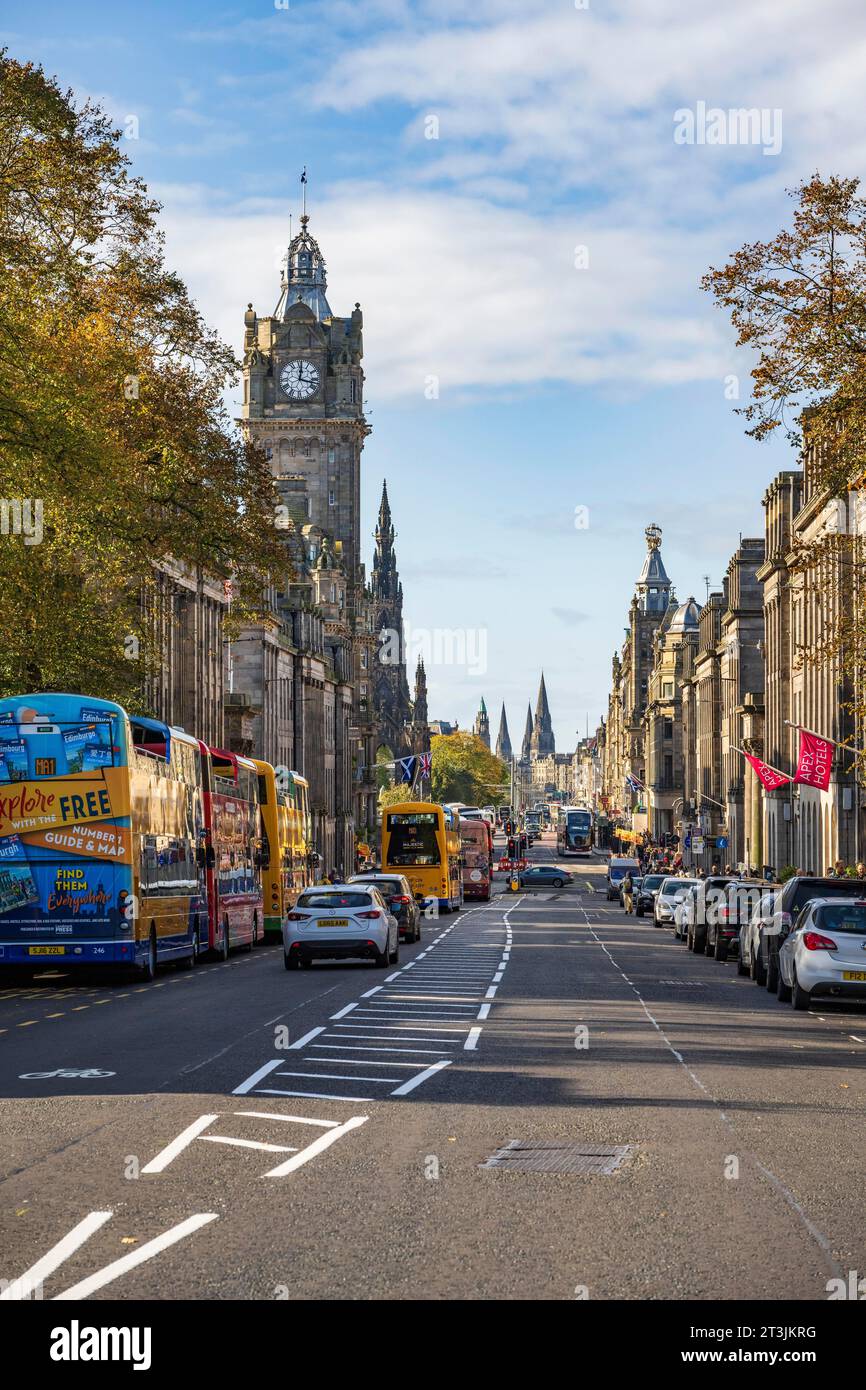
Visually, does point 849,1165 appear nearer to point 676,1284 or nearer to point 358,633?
point 676,1284

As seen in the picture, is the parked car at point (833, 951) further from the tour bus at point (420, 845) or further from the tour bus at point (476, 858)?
the tour bus at point (476, 858)

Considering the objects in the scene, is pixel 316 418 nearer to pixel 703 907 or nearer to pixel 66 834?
pixel 703 907

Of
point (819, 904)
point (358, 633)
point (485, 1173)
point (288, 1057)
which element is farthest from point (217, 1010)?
point (358, 633)

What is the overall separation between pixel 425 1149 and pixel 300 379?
135 metres

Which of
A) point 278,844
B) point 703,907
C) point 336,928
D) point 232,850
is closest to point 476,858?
point 278,844

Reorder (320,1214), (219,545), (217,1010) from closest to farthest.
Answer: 1. (320,1214)
2. (217,1010)
3. (219,545)

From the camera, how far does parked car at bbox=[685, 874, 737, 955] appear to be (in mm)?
39531

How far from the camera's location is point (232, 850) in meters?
39.2

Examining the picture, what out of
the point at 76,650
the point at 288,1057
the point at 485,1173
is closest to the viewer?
the point at 485,1173

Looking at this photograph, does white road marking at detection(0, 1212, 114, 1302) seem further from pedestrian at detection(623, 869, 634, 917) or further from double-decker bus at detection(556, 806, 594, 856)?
double-decker bus at detection(556, 806, 594, 856)

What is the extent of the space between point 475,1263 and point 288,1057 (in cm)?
872

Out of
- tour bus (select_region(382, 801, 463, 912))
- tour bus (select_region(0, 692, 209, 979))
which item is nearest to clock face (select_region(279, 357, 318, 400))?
tour bus (select_region(382, 801, 463, 912))

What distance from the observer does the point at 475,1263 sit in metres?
8.00

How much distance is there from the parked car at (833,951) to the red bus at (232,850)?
15076 millimetres
